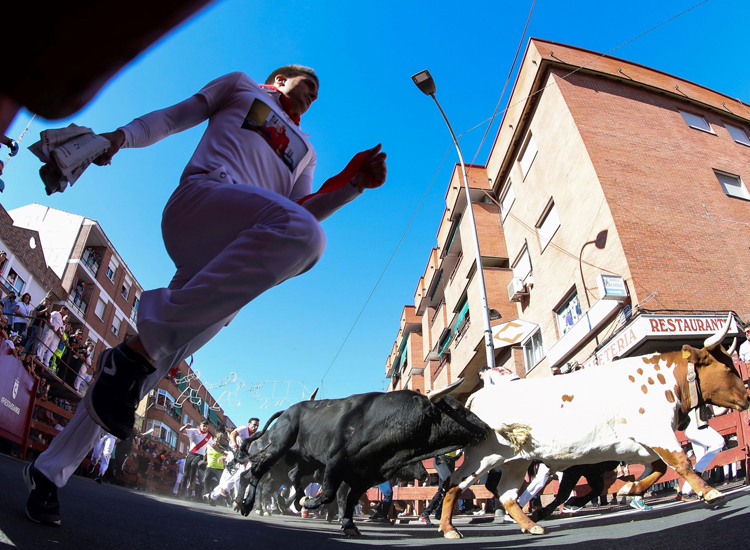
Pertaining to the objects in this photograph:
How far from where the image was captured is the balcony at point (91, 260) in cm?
2822

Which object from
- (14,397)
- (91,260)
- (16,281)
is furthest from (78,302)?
(14,397)

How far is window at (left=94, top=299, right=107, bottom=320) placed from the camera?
97.5 ft

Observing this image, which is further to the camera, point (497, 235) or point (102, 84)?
point (497, 235)

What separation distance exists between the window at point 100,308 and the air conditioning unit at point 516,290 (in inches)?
1024

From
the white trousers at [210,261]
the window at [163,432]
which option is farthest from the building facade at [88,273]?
the white trousers at [210,261]

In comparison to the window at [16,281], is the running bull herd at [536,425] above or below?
below

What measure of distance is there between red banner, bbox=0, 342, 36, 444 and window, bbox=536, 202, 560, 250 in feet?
48.4

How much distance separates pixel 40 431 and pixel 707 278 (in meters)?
16.3

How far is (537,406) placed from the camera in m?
4.18

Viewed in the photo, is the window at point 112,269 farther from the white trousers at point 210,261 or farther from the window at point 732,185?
the window at point 732,185

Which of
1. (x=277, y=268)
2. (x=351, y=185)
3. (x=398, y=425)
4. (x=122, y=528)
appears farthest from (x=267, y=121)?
(x=398, y=425)

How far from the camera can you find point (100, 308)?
30219mm

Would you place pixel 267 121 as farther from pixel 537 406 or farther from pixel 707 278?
pixel 707 278

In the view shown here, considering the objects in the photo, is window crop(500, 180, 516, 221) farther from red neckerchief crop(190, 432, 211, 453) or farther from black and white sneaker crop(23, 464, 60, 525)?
black and white sneaker crop(23, 464, 60, 525)
